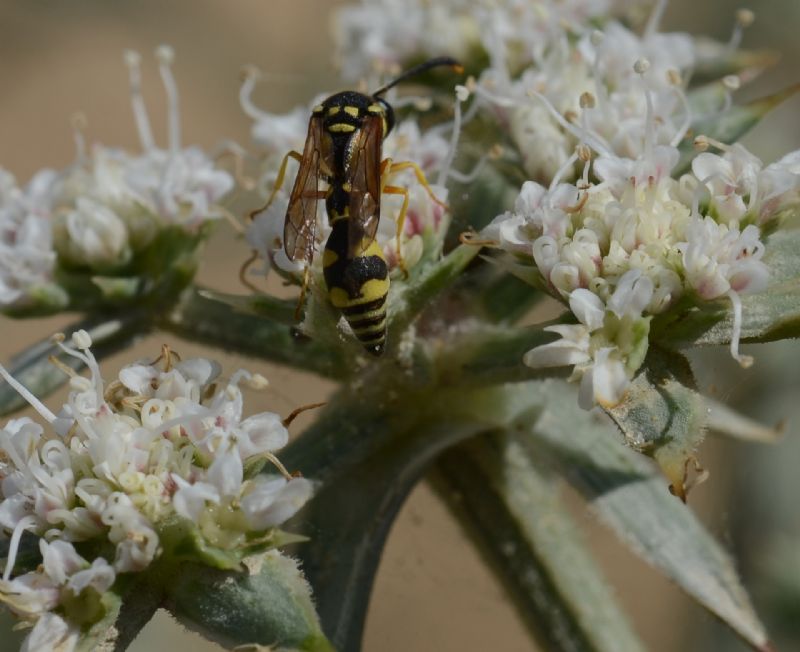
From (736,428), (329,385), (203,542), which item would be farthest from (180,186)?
(329,385)

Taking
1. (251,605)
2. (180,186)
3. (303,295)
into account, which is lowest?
(251,605)

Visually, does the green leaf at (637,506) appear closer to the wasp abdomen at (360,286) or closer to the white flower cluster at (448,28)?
the wasp abdomen at (360,286)

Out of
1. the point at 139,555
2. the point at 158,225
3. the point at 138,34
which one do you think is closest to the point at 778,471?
the point at 158,225

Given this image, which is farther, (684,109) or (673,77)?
(684,109)

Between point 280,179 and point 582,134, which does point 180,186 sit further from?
point 582,134

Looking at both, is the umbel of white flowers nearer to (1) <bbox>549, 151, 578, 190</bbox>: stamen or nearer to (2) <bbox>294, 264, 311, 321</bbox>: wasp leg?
(1) <bbox>549, 151, 578, 190</bbox>: stamen

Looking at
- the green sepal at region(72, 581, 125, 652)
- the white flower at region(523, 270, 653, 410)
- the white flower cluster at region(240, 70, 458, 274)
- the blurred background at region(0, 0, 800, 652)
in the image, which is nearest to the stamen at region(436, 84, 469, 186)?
the white flower cluster at region(240, 70, 458, 274)
